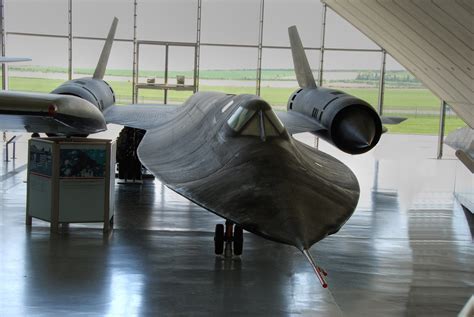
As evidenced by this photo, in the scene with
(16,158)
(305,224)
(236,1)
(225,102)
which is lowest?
(16,158)

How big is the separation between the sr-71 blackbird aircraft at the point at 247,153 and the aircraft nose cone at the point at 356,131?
0.01 meters

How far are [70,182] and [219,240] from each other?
2089mm

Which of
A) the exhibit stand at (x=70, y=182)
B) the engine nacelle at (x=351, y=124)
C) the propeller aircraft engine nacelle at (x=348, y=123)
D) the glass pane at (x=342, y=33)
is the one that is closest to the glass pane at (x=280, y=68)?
the glass pane at (x=342, y=33)

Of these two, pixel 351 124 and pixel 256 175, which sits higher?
pixel 351 124

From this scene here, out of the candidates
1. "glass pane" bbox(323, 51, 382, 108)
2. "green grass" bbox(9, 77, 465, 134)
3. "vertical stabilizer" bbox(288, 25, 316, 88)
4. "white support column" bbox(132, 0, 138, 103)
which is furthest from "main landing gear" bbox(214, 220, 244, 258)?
"glass pane" bbox(323, 51, 382, 108)

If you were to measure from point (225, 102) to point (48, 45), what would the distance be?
14486mm

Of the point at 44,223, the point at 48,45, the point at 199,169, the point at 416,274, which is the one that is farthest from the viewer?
the point at 48,45

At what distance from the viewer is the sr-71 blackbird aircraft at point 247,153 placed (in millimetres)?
4910

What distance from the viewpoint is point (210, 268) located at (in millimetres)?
6586

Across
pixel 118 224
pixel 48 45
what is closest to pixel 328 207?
pixel 118 224

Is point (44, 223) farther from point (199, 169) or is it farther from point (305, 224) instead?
point (305, 224)

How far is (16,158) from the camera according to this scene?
14.3 metres

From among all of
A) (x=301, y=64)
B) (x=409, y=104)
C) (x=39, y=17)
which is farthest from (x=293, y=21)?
(x=409, y=104)

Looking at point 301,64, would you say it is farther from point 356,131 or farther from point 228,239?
point 228,239
